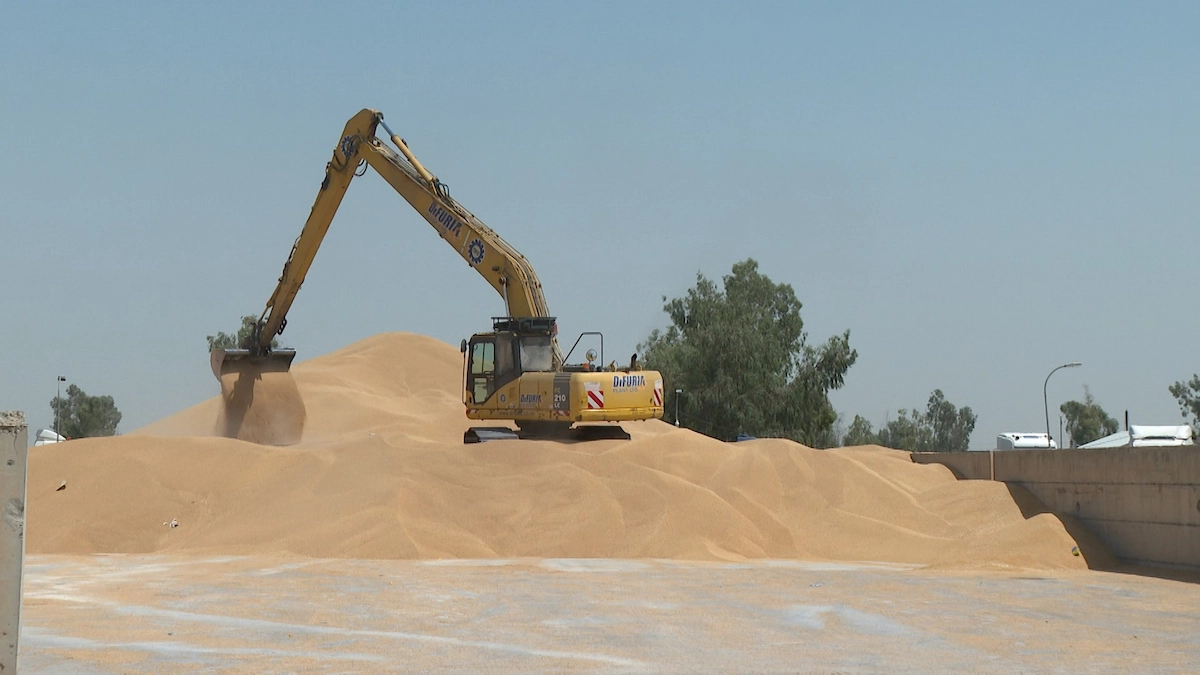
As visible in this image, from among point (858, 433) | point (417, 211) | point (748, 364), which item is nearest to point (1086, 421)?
point (858, 433)

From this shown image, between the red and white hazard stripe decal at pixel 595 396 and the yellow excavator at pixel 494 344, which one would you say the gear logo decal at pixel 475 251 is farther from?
the red and white hazard stripe decal at pixel 595 396

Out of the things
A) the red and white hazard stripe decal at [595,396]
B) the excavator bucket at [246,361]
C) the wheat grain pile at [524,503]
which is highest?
the excavator bucket at [246,361]

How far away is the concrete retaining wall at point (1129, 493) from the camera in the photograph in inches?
771

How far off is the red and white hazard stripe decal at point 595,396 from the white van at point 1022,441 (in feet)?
111


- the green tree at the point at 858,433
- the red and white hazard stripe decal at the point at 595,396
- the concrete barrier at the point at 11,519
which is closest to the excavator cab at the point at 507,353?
the red and white hazard stripe decal at the point at 595,396

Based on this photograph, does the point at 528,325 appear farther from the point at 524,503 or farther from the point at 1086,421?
the point at 1086,421

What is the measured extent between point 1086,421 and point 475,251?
135 metres

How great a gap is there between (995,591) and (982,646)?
501cm

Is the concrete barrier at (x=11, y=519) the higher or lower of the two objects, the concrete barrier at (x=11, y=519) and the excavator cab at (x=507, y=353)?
the lower

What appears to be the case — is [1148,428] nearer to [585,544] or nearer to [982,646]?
[585,544]

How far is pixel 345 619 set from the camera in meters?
12.9

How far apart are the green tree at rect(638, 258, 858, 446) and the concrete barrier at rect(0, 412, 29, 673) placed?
210ft

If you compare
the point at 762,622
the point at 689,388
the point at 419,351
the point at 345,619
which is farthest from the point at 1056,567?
the point at 689,388

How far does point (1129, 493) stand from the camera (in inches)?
829
